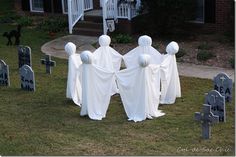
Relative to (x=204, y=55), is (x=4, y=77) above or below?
below

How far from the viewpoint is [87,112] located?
9273mm

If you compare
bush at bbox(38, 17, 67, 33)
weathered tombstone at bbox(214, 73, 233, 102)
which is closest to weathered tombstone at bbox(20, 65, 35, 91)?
weathered tombstone at bbox(214, 73, 233, 102)

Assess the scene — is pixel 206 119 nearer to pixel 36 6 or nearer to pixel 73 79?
pixel 73 79

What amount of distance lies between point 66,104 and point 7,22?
9.98 meters

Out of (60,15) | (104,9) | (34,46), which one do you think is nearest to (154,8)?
(104,9)

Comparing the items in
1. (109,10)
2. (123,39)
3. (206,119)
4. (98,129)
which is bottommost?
(98,129)

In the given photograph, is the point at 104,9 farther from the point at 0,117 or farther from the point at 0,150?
the point at 0,150

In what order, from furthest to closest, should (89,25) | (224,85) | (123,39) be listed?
(89,25)
(123,39)
(224,85)

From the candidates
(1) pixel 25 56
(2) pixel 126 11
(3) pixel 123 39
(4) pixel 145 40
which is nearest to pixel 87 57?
(4) pixel 145 40

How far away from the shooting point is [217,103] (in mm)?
8547

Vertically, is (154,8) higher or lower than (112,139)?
higher

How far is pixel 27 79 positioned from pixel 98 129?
9.12 feet

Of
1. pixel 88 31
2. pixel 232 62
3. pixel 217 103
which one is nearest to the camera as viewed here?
pixel 217 103

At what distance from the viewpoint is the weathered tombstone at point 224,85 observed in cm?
957
